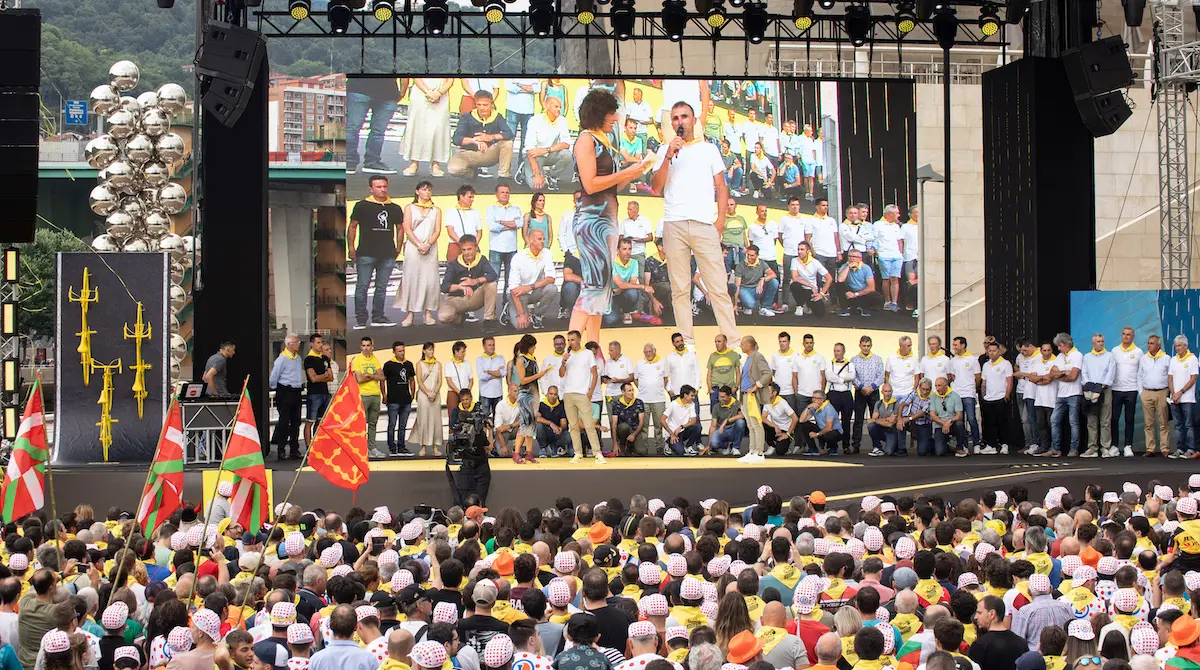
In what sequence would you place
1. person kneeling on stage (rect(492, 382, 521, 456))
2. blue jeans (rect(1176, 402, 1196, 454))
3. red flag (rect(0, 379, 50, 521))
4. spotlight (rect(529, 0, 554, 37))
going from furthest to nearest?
spotlight (rect(529, 0, 554, 37))
person kneeling on stage (rect(492, 382, 521, 456))
blue jeans (rect(1176, 402, 1196, 454))
red flag (rect(0, 379, 50, 521))

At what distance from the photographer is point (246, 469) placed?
9.88 metres

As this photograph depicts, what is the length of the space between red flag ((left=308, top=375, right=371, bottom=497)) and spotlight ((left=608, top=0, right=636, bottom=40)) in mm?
8791

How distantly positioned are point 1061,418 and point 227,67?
10.2 metres

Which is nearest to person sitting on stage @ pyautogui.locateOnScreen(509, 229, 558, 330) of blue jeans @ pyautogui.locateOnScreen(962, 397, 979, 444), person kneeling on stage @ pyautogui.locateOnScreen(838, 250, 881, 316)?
person kneeling on stage @ pyautogui.locateOnScreen(838, 250, 881, 316)

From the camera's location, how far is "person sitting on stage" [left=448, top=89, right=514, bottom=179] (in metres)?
19.4

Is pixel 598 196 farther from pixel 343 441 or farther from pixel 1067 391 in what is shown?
pixel 343 441

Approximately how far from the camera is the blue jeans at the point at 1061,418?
16078 millimetres

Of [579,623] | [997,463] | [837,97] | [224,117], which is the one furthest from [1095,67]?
[579,623]

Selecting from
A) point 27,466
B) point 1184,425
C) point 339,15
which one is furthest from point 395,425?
point 1184,425

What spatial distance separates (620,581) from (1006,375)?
977 cm

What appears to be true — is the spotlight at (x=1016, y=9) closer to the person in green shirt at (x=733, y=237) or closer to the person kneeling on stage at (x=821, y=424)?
the person in green shirt at (x=733, y=237)

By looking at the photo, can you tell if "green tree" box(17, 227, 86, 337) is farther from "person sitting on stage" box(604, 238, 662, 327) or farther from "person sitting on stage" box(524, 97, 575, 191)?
"person sitting on stage" box(604, 238, 662, 327)

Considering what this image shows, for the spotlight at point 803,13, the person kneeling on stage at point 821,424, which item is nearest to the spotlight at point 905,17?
the spotlight at point 803,13

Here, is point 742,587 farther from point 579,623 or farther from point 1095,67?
point 1095,67
